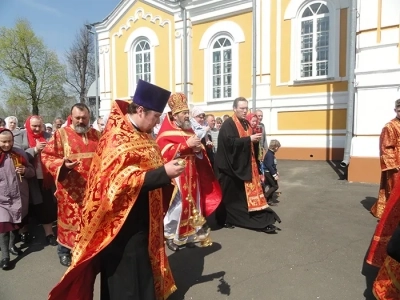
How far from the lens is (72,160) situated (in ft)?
12.6

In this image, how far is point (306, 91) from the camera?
39.1 ft

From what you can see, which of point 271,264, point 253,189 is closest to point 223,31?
point 253,189

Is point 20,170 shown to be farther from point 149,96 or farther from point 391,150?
point 391,150

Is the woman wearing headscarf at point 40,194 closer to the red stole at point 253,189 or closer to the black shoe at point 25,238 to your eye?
the black shoe at point 25,238

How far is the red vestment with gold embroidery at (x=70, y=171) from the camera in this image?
389 centimetres

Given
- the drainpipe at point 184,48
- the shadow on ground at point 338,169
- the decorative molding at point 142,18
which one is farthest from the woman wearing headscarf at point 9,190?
the decorative molding at point 142,18

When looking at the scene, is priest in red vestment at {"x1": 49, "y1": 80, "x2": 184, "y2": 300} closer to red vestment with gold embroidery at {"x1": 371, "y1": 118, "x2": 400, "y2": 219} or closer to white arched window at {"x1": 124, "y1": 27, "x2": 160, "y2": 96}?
red vestment with gold embroidery at {"x1": 371, "y1": 118, "x2": 400, "y2": 219}

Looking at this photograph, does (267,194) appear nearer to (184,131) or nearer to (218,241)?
(218,241)

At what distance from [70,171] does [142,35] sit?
13.5 metres

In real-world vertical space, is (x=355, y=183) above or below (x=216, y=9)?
below

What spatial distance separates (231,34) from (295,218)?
9855 millimetres

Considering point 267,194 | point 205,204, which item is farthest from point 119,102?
point 267,194

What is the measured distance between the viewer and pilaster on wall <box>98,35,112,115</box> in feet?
56.8

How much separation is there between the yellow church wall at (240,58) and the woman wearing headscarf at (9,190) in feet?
33.7
